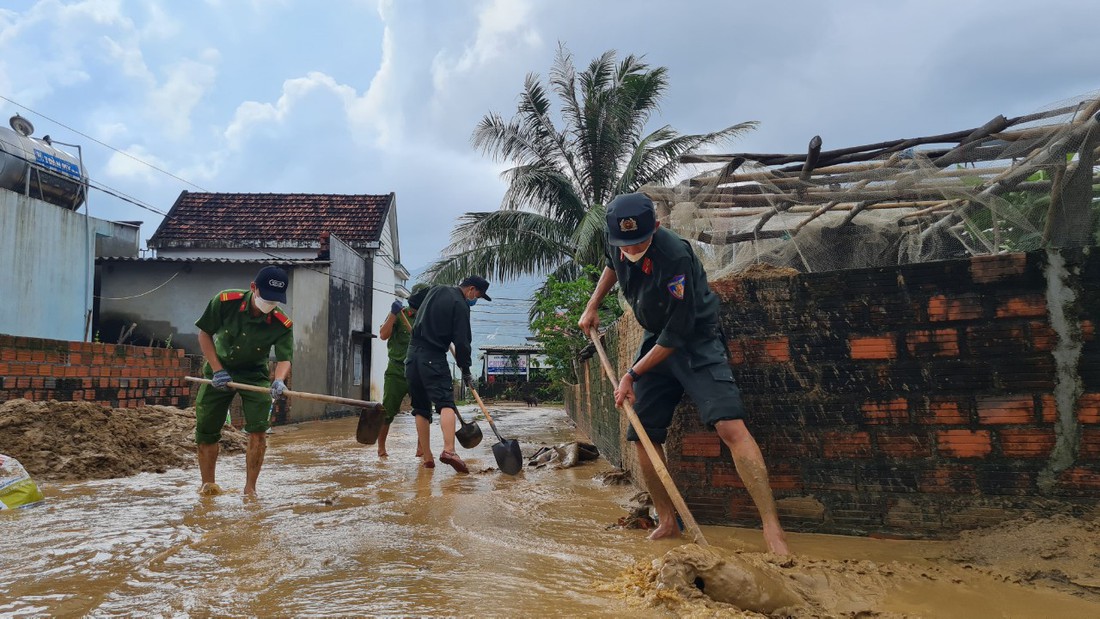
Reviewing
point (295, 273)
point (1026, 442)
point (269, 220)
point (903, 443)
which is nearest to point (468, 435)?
point (903, 443)

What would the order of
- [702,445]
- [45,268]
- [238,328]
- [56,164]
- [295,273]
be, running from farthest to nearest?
[295,273] < [56,164] < [45,268] < [238,328] < [702,445]

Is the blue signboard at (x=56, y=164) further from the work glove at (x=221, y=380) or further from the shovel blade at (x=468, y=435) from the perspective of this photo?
the shovel blade at (x=468, y=435)

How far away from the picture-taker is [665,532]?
2.83 metres

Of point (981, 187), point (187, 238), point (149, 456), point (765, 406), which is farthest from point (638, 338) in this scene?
point (187, 238)

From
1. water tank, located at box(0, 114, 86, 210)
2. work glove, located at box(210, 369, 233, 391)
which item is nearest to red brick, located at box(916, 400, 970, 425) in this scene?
work glove, located at box(210, 369, 233, 391)

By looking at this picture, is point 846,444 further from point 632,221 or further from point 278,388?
point 278,388

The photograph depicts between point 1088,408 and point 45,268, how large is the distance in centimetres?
1329

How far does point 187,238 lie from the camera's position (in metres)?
17.3

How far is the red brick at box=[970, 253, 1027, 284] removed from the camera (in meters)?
2.78

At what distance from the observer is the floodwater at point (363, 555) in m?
1.93

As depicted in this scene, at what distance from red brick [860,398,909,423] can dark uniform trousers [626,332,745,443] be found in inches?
24.2

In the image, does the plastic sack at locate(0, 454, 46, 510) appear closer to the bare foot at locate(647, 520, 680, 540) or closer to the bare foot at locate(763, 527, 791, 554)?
the bare foot at locate(647, 520, 680, 540)

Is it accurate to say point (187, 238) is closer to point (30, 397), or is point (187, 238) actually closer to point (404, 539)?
point (30, 397)

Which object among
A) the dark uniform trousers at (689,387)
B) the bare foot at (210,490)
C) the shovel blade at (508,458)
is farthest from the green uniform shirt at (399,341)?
the dark uniform trousers at (689,387)
